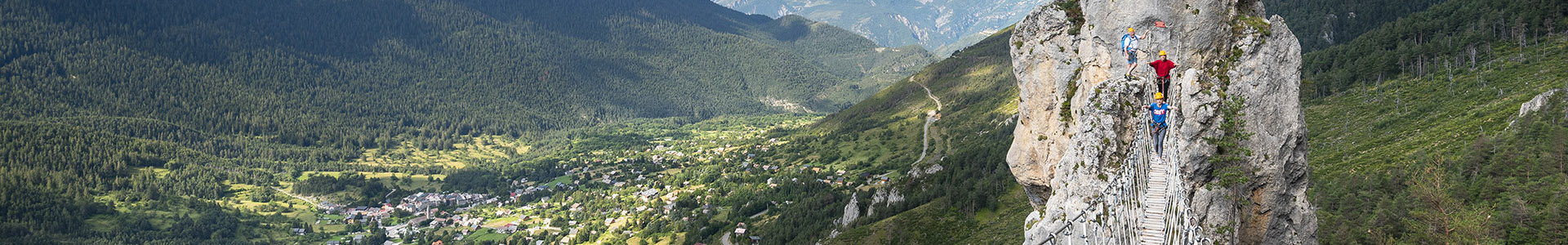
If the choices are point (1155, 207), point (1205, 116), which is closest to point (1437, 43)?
point (1205, 116)

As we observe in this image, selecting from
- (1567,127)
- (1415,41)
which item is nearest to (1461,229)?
(1567,127)

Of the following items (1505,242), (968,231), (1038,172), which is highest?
(1038,172)

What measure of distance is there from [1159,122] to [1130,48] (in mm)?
3010

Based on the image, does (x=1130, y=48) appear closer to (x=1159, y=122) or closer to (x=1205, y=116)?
(x=1159, y=122)

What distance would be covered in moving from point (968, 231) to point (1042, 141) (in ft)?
197

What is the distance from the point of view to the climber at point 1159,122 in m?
30.2

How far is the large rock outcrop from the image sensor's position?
98.4ft

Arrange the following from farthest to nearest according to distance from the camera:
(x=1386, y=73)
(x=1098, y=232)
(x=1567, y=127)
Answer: (x=1386, y=73) < (x=1567, y=127) < (x=1098, y=232)

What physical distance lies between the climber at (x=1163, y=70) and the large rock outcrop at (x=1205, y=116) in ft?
1.28

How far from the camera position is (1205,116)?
1194 inches

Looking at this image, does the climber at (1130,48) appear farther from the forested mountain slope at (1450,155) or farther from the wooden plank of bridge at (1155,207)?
the forested mountain slope at (1450,155)

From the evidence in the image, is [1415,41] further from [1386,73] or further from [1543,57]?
[1543,57]

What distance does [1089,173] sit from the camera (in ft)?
96.4

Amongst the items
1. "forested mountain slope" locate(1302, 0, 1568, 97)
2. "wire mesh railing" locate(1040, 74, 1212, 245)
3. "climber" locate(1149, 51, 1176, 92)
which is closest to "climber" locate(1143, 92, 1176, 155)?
"climber" locate(1149, 51, 1176, 92)
